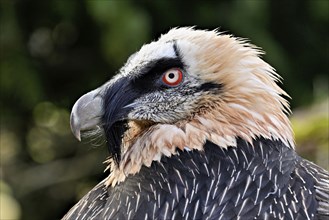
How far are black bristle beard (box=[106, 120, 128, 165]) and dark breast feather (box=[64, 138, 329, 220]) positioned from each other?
20cm

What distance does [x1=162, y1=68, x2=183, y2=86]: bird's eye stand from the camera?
4844 mm

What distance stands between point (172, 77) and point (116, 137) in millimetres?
424

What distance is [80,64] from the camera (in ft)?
29.8

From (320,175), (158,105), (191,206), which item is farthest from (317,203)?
(158,105)

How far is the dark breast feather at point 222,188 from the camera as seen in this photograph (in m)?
4.50

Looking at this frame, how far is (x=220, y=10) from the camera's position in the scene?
8.22 meters

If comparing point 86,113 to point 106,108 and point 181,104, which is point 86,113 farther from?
point 181,104

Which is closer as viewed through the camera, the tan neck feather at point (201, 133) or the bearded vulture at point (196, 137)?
the bearded vulture at point (196, 137)

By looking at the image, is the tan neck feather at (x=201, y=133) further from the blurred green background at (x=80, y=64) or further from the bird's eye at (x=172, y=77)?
the blurred green background at (x=80, y=64)

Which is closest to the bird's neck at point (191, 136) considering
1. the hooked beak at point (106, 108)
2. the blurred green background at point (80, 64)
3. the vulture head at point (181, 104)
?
the vulture head at point (181, 104)

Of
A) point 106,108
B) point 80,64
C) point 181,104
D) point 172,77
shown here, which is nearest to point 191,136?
point 181,104

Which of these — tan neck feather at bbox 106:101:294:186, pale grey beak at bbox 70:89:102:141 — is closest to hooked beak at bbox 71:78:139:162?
pale grey beak at bbox 70:89:102:141

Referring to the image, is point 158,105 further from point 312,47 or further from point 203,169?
point 312,47

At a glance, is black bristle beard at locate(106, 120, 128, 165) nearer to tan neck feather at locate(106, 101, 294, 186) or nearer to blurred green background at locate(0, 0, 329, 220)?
tan neck feather at locate(106, 101, 294, 186)
